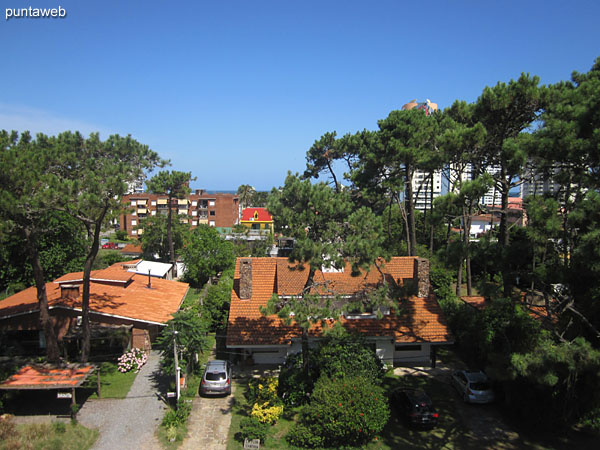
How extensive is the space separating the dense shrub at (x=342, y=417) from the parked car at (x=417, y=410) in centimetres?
127

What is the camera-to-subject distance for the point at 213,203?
8912 centimetres

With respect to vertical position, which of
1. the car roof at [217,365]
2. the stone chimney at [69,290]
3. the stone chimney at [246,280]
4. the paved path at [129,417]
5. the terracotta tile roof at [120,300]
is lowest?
the paved path at [129,417]

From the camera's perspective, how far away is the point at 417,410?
52.7 feet

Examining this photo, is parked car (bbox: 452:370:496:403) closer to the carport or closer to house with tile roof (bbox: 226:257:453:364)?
house with tile roof (bbox: 226:257:453:364)

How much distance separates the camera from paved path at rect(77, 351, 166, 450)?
1498 cm

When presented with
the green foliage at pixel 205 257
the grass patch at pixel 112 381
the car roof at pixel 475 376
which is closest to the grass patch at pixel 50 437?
the grass patch at pixel 112 381

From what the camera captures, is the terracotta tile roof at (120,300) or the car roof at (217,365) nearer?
the car roof at (217,365)

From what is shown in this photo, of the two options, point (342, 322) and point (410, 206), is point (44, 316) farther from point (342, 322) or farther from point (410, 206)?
point (410, 206)

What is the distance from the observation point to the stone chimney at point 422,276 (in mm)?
22250

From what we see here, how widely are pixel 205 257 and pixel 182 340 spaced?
2241 cm

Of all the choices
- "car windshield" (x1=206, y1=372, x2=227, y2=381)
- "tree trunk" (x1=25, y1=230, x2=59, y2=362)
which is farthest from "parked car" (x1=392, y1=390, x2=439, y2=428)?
"tree trunk" (x1=25, y1=230, x2=59, y2=362)

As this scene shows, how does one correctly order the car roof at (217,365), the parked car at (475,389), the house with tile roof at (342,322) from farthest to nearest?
the house with tile roof at (342,322) < the car roof at (217,365) < the parked car at (475,389)

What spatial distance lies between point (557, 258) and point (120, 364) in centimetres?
1934

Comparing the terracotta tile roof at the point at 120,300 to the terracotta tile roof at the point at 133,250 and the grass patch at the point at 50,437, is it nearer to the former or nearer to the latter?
the grass patch at the point at 50,437
